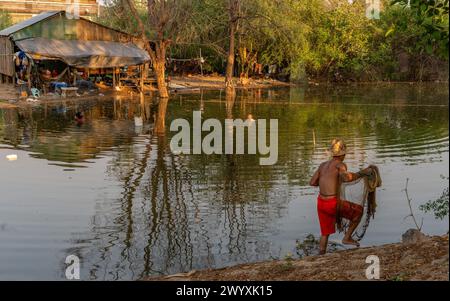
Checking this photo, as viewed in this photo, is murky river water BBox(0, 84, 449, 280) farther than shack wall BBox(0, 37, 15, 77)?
No

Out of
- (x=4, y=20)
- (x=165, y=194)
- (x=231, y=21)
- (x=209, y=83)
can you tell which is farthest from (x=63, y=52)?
(x=4, y=20)

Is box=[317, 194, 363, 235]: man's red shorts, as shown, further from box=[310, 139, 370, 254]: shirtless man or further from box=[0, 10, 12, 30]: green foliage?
box=[0, 10, 12, 30]: green foliage

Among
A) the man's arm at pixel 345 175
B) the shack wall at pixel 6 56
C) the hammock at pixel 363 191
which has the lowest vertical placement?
the hammock at pixel 363 191

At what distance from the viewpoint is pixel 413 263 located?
19.2ft

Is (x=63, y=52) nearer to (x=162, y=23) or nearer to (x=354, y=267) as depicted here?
(x=162, y=23)

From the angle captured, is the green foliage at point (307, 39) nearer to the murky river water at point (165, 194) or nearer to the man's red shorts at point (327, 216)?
the murky river water at point (165, 194)

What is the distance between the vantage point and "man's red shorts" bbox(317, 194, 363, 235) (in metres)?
7.52

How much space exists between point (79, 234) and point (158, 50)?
24626 millimetres

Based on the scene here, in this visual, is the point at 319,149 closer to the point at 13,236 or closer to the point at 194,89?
the point at 13,236

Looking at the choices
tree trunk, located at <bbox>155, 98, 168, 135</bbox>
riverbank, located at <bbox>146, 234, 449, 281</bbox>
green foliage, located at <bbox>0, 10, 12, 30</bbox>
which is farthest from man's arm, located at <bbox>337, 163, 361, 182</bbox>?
green foliage, located at <bbox>0, 10, 12, 30</bbox>

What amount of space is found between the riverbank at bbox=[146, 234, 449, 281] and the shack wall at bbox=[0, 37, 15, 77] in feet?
97.2

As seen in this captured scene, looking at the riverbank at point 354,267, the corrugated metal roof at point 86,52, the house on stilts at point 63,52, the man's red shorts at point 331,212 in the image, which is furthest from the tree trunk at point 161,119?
the riverbank at point 354,267

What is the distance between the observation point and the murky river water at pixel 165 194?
7848mm

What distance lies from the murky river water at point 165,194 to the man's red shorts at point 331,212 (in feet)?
2.28
